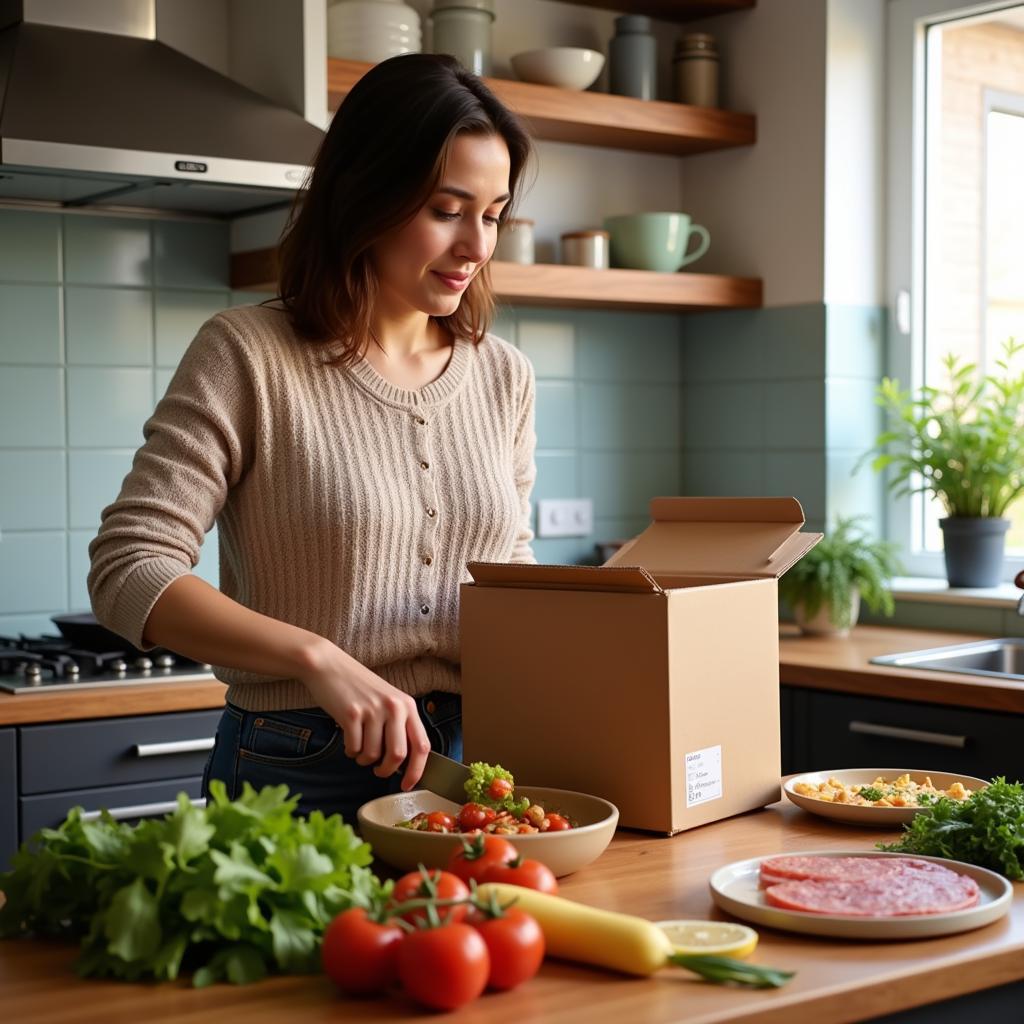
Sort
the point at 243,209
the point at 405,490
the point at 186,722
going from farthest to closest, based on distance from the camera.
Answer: the point at 243,209, the point at 186,722, the point at 405,490

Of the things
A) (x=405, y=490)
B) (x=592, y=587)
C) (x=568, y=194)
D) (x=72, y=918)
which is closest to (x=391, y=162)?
(x=405, y=490)

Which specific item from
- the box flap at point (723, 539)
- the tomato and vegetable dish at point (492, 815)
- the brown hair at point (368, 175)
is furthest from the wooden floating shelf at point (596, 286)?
the tomato and vegetable dish at point (492, 815)

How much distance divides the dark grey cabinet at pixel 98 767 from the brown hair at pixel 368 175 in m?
0.97

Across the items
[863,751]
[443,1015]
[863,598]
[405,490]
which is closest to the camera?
[443,1015]

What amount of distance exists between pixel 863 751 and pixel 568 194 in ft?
4.72

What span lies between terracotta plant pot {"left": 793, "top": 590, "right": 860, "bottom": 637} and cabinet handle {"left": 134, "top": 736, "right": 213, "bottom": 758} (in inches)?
49.3

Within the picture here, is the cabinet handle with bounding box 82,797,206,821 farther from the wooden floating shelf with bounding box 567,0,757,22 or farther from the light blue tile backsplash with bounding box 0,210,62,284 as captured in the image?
the wooden floating shelf with bounding box 567,0,757,22

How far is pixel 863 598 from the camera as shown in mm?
Result: 3154

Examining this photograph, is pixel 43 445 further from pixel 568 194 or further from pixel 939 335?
pixel 939 335

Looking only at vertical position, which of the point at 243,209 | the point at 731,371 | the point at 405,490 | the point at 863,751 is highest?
the point at 243,209

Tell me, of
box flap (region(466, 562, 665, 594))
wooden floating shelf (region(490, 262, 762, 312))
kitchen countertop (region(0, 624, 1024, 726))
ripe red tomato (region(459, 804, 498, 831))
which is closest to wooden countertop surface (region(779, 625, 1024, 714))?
kitchen countertop (region(0, 624, 1024, 726))

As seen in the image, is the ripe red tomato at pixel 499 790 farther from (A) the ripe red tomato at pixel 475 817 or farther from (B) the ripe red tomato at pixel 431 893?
(B) the ripe red tomato at pixel 431 893

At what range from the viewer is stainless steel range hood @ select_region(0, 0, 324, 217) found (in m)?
2.43

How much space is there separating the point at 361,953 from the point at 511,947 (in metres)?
0.10
